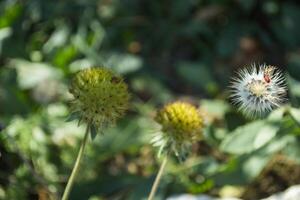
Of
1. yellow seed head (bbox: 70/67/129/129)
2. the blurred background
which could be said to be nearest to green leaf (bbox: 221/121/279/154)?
the blurred background

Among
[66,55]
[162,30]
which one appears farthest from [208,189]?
[162,30]

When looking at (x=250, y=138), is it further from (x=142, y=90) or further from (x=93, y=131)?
(x=142, y=90)

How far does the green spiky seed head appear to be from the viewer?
5.08 ft

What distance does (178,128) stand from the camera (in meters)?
1.69

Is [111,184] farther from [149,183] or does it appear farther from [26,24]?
[26,24]

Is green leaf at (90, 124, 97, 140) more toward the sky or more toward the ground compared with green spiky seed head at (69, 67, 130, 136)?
more toward the ground

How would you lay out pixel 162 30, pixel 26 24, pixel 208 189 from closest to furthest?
1. pixel 208 189
2. pixel 26 24
3. pixel 162 30

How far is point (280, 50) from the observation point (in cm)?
334

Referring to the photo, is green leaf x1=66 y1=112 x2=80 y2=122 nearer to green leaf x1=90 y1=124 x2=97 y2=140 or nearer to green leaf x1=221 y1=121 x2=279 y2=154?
green leaf x1=90 y1=124 x2=97 y2=140

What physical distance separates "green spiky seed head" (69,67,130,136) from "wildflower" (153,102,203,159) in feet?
0.52

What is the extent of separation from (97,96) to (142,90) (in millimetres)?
1708

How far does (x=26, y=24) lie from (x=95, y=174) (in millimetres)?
905

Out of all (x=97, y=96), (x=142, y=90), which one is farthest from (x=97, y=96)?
(x=142, y=90)

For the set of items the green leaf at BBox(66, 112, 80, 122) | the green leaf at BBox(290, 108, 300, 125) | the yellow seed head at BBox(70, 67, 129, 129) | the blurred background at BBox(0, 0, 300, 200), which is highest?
the blurred background at BBox(0, 0, 300, 200)
